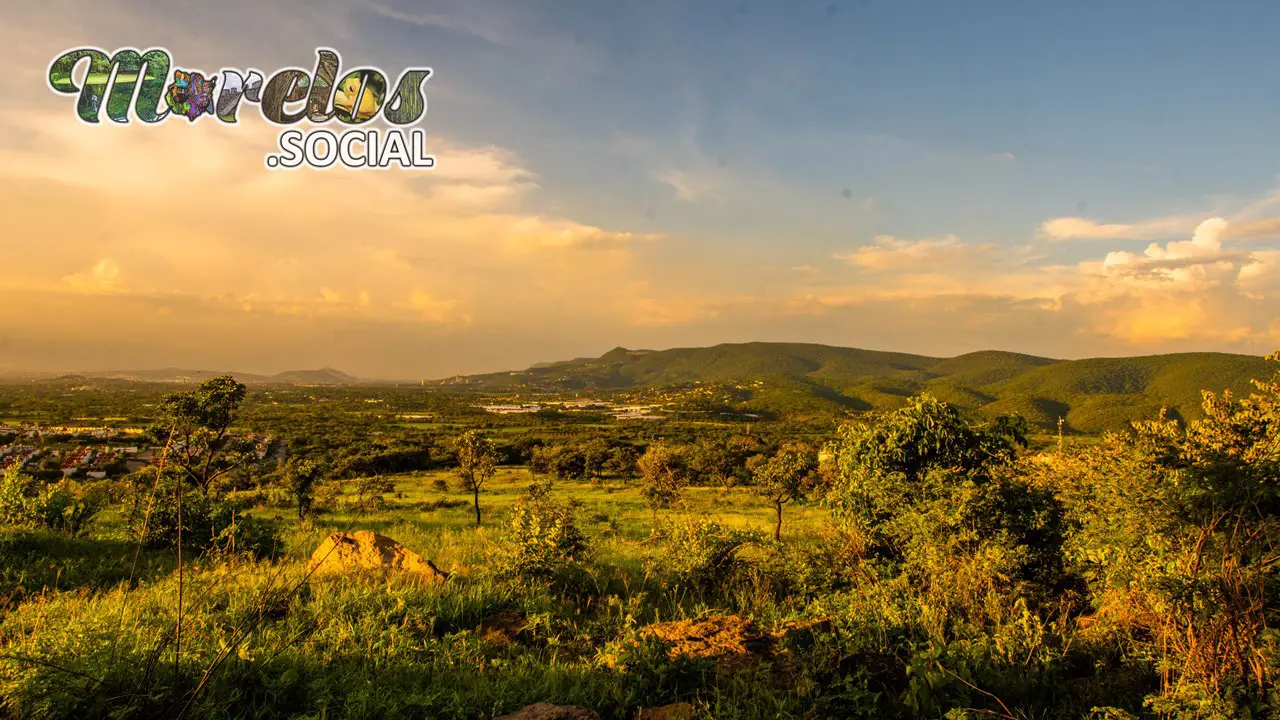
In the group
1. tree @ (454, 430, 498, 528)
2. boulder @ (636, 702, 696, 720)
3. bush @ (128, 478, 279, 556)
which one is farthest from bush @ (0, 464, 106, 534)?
tree @ (454, 430, 498, 528)

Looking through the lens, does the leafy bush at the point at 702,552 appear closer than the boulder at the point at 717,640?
No

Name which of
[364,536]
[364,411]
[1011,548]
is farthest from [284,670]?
[364,411]

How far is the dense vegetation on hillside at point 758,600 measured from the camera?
199 inches

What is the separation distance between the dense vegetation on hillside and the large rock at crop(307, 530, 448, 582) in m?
0.12

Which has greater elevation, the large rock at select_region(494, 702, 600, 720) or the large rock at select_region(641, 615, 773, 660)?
the large rock at select_region(494, 702, 600, 720)

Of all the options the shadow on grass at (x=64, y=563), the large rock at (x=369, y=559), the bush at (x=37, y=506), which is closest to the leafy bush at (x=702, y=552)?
the large rock at (x=369, y=559)

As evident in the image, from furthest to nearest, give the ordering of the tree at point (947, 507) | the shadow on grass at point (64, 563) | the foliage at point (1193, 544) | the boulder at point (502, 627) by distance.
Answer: the tree at point (947, 507) < the shadow on grass at point (64, 563) < the boulder at point (502, 627) < the foliage at point (1193, 544)

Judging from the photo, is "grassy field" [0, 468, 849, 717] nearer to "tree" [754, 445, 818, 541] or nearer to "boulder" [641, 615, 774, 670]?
"boulder" [641, 615, 774, 670]

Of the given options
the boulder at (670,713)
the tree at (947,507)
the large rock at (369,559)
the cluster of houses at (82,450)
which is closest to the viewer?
the boulder at (670,713)

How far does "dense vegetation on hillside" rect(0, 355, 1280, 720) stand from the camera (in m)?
5.05

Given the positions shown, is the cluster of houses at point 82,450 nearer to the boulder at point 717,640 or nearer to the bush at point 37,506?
the bush at point 37,506

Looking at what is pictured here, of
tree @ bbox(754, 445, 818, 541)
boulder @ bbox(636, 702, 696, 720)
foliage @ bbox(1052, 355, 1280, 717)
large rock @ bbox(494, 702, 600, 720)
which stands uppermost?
foliage @ bbox(1052, 355, 1280, 717)

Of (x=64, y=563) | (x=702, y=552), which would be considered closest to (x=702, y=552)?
(x=702, y=552)

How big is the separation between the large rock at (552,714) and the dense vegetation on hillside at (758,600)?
43 cm
